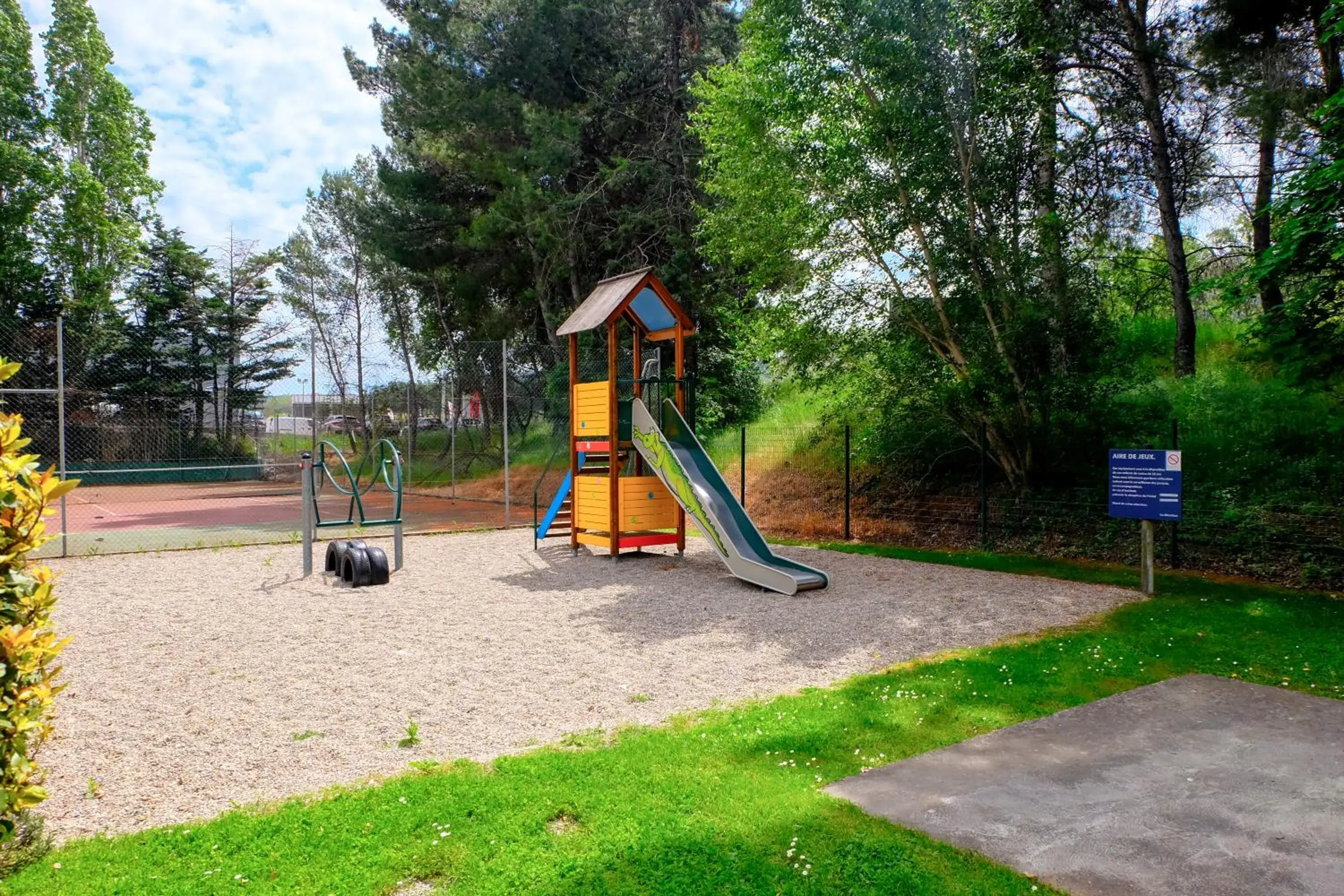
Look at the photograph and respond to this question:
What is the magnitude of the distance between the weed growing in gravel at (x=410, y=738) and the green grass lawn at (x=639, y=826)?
15.4 inches

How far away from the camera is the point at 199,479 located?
52.4 feet

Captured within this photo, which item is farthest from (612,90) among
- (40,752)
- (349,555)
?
(40,752)

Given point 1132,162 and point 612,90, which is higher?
point 612,90

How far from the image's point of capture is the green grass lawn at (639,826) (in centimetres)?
247

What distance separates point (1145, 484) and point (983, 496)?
125 inches

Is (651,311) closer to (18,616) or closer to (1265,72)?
(1265,72)

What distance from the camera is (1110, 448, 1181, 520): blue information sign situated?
23.4 feet

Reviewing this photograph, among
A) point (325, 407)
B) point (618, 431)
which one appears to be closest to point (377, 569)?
point (618, 431)

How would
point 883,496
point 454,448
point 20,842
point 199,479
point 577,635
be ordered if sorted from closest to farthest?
point 20,842
point 577,635
point 883,496
point 199,479
point 454,448

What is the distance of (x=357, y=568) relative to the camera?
8.09 meters

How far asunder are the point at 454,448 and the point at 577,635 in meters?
11.8

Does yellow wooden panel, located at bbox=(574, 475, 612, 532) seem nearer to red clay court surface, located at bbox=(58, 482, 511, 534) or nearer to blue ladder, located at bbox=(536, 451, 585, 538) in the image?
blue ladder, located at bbox=(536, 451, 585, 538)

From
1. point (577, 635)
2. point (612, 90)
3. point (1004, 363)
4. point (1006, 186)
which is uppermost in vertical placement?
point (612, 90)

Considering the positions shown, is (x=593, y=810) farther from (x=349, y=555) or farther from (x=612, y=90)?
(x=612, y=90)
